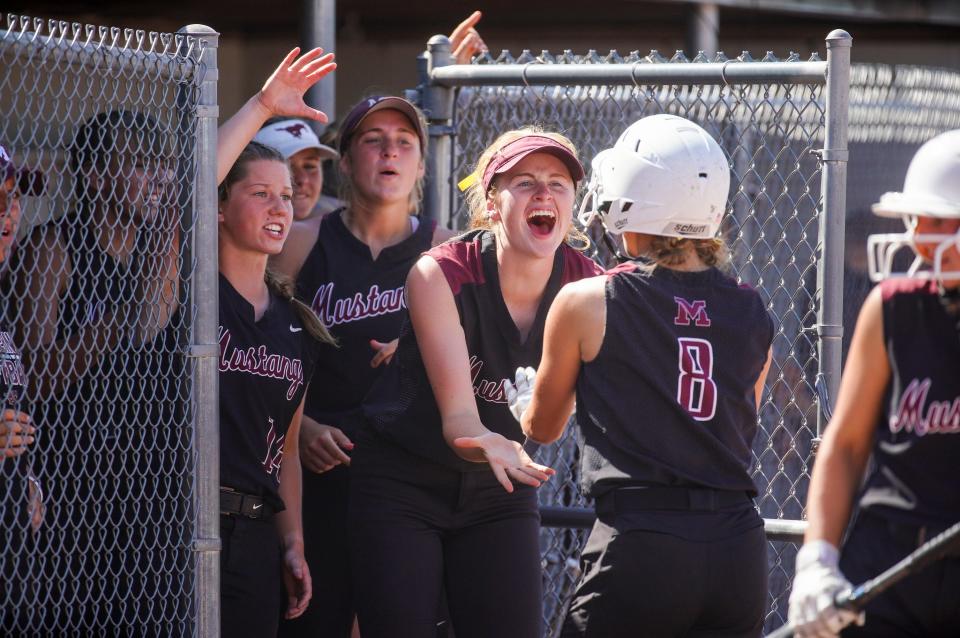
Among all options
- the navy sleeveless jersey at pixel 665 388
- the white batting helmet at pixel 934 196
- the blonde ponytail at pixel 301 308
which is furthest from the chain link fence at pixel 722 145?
the white batting helmet at pixel 934 196

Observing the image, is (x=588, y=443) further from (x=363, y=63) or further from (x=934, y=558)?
(x=363, y=63)

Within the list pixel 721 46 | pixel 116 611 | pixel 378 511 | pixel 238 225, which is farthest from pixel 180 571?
pixel 721 46

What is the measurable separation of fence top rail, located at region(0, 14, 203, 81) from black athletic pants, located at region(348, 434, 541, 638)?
1.32m

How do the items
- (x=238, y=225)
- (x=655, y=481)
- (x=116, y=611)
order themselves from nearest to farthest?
(x=655, y=481), (x=116, y=611), (x=238, y=225)

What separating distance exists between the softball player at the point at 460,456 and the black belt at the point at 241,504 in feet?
0.95

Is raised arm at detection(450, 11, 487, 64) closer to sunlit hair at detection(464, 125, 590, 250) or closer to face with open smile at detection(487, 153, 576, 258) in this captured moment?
sunlit hair at detection(464, 125, 590, 250)

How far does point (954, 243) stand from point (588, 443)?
109cm

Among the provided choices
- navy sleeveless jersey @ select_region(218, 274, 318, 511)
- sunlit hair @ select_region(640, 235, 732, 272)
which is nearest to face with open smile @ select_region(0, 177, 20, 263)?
navy sleeveless jersey @ select_region(218, 274, 318, 511)

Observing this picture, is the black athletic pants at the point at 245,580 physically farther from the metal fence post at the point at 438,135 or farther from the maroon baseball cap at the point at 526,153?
the metal fence post at the point at 438,135

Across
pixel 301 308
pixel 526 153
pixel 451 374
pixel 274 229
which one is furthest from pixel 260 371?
pixel 526 153

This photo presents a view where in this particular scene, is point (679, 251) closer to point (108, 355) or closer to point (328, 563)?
point (108, 355)

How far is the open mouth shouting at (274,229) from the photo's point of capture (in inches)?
174

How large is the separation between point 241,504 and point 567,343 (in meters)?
1.36

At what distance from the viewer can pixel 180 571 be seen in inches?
158
